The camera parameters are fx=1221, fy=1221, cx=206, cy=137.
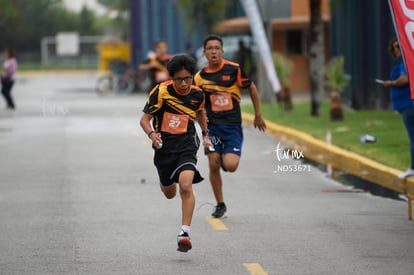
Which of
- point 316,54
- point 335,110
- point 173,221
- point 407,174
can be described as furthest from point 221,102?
point 316,54

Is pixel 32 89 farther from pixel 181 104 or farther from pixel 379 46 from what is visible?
pixel 181 104

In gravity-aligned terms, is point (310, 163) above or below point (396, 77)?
below

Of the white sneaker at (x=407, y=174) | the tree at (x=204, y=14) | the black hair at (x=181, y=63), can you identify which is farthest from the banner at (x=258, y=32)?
the tree at (x=204, y=14)

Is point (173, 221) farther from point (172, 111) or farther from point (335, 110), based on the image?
point (335, 110)

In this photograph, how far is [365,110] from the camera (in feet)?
98.2

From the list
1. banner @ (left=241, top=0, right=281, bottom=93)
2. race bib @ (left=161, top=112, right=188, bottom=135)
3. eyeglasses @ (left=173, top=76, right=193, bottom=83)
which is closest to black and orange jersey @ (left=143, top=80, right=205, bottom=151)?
race bib @ (left=161, top=112, right=188, bottom=135)

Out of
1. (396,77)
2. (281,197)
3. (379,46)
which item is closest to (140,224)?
(281,197)

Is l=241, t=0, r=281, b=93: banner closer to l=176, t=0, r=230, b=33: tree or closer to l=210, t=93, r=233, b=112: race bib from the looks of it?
l=210, t=93, r=233, b=112: race bib

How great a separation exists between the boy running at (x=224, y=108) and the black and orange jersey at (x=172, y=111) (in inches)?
73.3

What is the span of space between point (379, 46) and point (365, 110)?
1.96 metres

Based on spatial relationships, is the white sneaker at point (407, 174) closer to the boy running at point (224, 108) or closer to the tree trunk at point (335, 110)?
the boy running at point (224, 108)

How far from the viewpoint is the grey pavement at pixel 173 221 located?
976 centimetres

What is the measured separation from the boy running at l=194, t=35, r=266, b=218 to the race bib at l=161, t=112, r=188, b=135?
1.90m

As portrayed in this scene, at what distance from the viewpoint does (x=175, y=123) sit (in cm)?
1068
